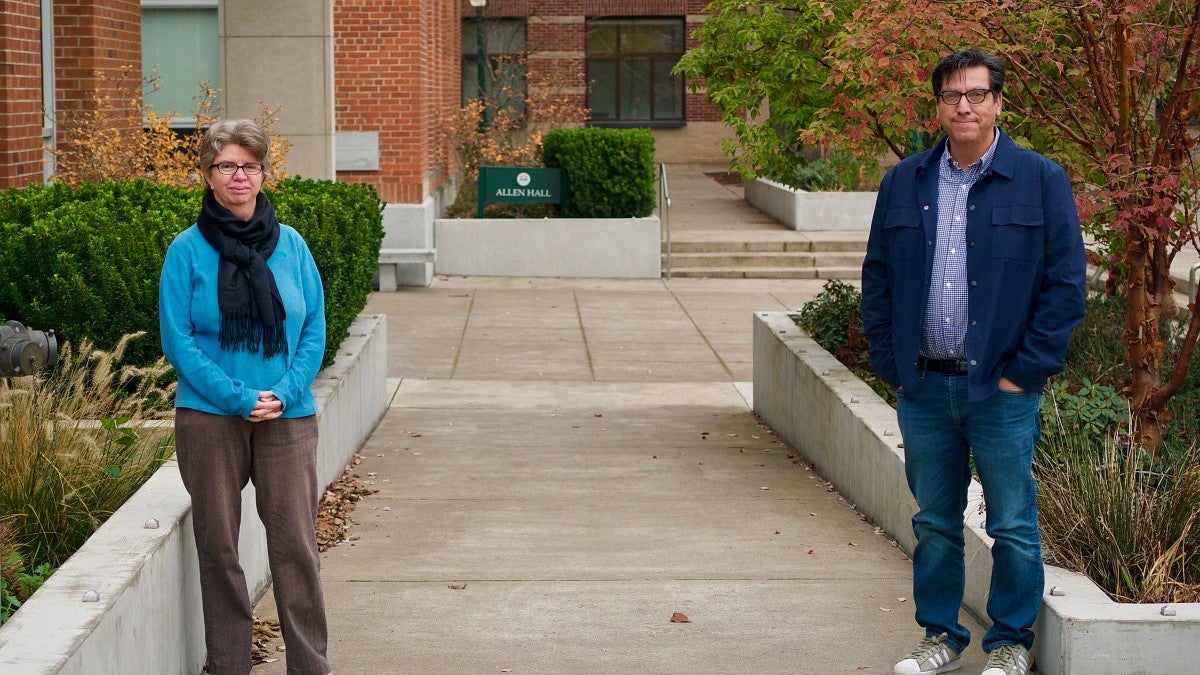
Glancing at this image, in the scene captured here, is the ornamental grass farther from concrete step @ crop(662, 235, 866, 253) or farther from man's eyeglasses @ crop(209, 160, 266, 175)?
concrete step @ crop(662, 235, 866, 253)

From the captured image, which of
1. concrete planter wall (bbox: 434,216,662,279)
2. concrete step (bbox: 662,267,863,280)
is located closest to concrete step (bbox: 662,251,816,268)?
concrete step (bbox: 662,267,863,280)

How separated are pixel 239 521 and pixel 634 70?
113 feet

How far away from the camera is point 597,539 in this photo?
7.50 m

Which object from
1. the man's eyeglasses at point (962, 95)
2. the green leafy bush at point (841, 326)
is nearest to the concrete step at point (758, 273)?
the green leafy bush at point (841, 326)

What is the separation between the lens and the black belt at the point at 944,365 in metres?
5.14

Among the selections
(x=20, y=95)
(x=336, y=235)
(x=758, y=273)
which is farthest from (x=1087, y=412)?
(x=758, y=273)

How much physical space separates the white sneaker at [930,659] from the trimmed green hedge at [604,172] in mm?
15121

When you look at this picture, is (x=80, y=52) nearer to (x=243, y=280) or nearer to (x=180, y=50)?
(x=180, y=50)

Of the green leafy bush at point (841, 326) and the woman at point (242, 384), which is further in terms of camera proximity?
the green leafy bush at point (841, 326)

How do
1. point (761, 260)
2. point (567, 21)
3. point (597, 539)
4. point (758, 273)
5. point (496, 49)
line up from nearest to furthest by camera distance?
point (597, 539) < point (758, 273) < point (761, 260) < point (496, 49) < point (567, 21)

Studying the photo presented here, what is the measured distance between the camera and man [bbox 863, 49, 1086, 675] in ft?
16.5

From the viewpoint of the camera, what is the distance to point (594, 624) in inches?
240

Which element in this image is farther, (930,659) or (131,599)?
(930,659)

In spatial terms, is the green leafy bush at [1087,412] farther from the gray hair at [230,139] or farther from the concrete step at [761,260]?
the concrete step at [761,260]
